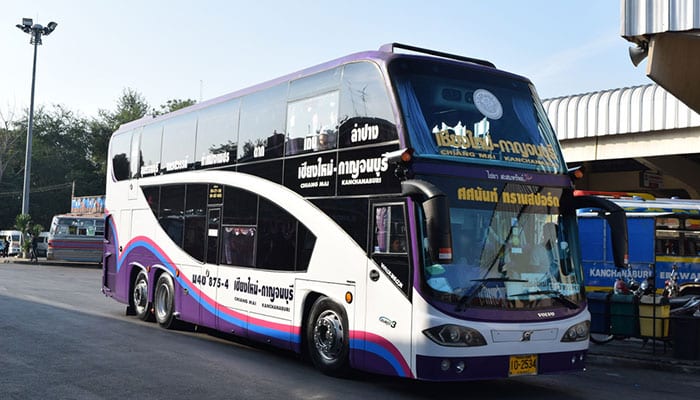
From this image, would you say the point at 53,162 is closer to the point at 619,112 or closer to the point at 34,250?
the point at 34,250

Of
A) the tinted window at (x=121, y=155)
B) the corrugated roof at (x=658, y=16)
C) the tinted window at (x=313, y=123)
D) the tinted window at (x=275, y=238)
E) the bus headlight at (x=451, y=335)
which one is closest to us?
the bus headlight at (x=451, y=335)

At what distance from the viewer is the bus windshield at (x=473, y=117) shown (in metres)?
8.29

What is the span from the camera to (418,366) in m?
7.66

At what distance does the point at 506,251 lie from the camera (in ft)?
26.6

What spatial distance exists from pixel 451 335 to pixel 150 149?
9.19 metres

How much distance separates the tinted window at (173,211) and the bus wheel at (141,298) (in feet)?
4.73

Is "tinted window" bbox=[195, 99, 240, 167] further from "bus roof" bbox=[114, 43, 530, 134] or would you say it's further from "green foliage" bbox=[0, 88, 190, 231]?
"green foliage" bbox=[0, 88, 190, 231]

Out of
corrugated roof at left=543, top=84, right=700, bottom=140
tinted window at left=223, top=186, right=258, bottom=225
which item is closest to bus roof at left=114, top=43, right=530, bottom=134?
tinted window at left=223, top=186, right=258, bottom=225

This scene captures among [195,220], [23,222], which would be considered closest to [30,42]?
[23,222]

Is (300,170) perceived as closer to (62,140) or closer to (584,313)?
(584,313)

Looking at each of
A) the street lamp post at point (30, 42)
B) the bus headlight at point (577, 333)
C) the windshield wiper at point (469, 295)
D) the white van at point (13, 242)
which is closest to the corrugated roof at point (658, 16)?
the bus headlight at point (577, 333)

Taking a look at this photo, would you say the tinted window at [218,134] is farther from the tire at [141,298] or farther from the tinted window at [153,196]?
the tire at [141,298]

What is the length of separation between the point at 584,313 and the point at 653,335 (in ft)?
Answer: 15.0

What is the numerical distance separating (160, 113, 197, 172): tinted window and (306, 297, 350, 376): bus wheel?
485cm
